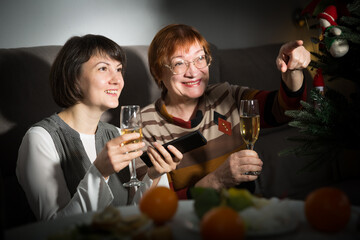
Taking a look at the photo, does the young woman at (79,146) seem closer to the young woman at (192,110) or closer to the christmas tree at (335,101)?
the young woman at (192,110)

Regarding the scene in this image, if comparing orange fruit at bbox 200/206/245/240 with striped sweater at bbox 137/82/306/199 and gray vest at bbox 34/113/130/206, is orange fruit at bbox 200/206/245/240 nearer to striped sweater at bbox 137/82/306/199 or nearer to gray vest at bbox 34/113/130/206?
gray vest at bbox 34/113/130/206

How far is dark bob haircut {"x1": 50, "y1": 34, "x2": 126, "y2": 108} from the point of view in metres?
1.44

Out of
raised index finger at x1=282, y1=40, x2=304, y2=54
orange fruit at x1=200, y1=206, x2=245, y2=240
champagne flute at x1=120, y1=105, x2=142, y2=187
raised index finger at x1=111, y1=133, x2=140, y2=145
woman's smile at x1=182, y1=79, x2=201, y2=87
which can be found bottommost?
orange fruit at x1=200, y1=206, x2=245, y2=240

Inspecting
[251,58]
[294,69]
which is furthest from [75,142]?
[251,58]

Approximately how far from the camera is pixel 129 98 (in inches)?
73.9

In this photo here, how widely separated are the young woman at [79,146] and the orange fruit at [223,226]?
0.56m

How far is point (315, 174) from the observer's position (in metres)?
2.46

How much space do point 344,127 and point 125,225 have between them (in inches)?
27.3

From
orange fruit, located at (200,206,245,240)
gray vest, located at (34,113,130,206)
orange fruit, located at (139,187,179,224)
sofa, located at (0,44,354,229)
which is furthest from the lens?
sofa, located at (0,44,354,229)

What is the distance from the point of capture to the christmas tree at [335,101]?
102 centimetres

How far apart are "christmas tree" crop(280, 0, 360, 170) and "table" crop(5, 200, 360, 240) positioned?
0.99 ft

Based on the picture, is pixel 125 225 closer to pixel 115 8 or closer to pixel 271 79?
Answer: pixel 115 8

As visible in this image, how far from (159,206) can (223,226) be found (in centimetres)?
17

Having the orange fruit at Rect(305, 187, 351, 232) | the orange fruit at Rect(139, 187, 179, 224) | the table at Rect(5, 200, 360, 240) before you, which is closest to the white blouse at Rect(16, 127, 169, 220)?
the table at Rect(5, 200, 360, 240)
